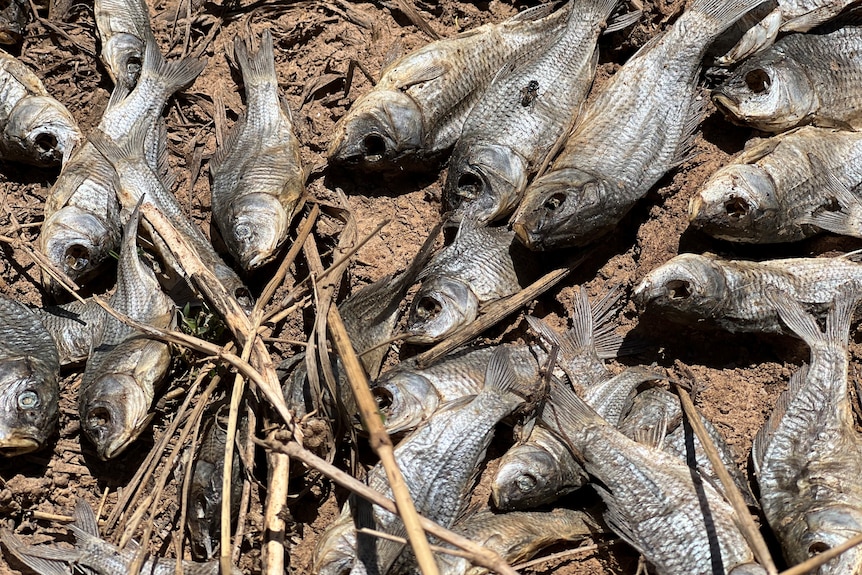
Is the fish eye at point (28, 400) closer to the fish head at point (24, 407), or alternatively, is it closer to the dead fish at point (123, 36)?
the fish head at point (24, 407)

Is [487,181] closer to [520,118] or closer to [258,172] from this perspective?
[520,118]

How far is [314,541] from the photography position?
14.2 ft

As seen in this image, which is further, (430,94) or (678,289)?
(430,94)

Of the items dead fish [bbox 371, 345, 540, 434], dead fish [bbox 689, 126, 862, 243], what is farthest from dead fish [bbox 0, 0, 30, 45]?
dead fish [bbox 689, 126, 862, 243]

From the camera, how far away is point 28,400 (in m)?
4.54

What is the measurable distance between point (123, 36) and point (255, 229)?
201 cm

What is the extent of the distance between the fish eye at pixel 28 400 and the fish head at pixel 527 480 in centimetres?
257

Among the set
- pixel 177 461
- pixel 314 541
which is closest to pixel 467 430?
pixel 314 541

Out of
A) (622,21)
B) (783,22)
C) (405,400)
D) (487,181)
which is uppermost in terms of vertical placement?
(783,22)

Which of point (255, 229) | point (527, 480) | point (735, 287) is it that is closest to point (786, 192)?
point (735, 287)

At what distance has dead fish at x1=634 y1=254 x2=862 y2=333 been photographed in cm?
424

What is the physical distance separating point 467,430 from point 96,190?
284 centimetres

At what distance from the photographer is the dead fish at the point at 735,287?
13.9ft

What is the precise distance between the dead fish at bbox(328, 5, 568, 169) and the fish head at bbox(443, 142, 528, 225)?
15.0 inches
